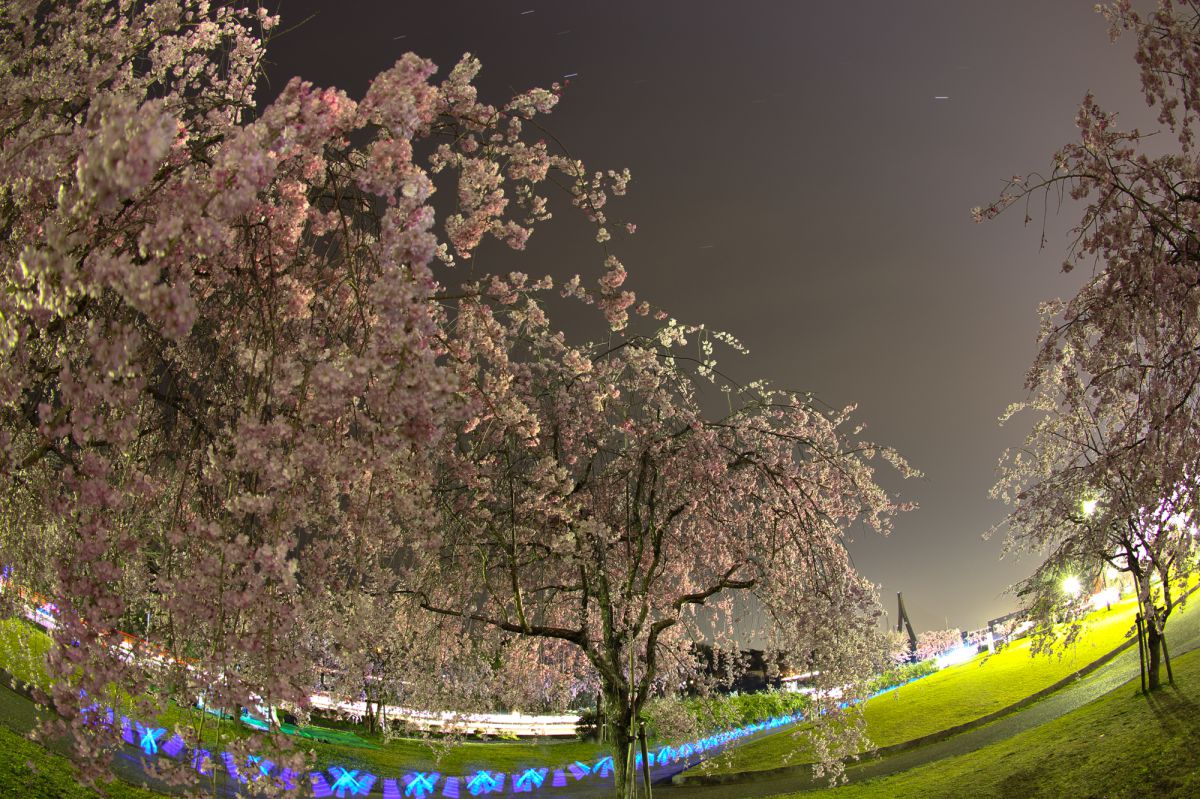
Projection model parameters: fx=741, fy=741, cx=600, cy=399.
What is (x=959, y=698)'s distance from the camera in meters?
25.2

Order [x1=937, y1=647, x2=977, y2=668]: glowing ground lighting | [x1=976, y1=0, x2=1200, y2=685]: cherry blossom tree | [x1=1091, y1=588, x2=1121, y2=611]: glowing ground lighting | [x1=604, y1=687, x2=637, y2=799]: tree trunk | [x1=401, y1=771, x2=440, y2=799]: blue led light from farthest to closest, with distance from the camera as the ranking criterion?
[x1=937, y1=647, x2=977, y2=668]: glowing ground lighting
[x1=1091, y1=588, x2=1121, y2=611]: glowing ground lighting
[x1=401, y1=771, x2=440, y2=799]: blue led light
[x1=604, y1=687, x2=637, y2=799]: tree trunk
[x1=976, y1=0, x2=1200, y2=685]: cherry blossom tree

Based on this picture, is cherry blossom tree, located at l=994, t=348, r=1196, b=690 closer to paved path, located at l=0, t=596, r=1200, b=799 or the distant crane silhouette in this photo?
paved path, located at l=0, t=596, r=1200, b=799

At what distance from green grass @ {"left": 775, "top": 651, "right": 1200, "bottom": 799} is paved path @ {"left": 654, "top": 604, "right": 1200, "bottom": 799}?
166 centimetres

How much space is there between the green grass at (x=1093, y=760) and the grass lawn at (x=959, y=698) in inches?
184

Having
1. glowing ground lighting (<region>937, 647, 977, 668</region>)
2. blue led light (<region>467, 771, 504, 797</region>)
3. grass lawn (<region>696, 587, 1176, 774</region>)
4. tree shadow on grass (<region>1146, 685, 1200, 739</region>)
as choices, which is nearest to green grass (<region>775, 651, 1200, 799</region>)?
tree shadow on grass (<region>1146, 685, 1200, 739</region>)

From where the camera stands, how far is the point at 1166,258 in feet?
23.9

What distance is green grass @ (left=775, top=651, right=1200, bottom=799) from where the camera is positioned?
1182 centimetres

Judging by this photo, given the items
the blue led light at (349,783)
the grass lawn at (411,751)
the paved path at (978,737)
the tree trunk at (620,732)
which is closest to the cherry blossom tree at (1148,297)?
the tree trunk at (620,732)

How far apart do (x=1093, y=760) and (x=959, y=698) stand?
12.6m

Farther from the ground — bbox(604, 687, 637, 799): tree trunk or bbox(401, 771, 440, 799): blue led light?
bbox(604, 687, 637, 799): tree trunk

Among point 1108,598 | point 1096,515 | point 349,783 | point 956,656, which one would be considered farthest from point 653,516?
point 956,656

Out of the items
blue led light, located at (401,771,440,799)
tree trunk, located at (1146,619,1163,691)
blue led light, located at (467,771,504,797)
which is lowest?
blue led light, located at (467,771,504,797)

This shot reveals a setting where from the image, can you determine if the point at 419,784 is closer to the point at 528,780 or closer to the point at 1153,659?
the point at 528,780

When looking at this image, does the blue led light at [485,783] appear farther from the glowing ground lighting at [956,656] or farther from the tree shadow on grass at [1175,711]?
the glowing ground lighting at [956,656]
